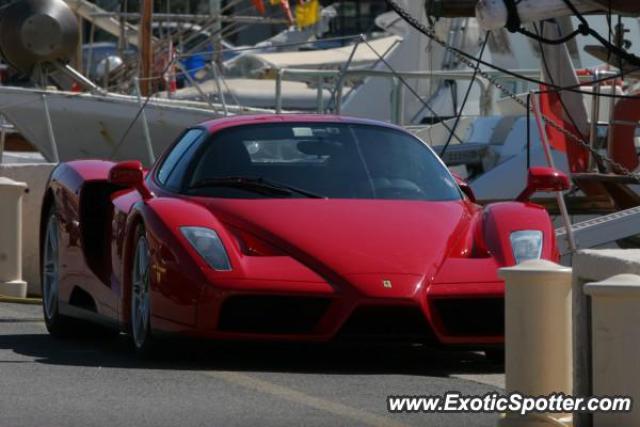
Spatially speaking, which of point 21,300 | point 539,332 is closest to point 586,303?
point 539,332

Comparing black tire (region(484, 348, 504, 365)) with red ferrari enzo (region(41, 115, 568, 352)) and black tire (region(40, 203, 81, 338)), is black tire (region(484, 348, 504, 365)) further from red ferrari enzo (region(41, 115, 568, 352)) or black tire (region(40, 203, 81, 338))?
black tire (region(40, 203, 81, 338))

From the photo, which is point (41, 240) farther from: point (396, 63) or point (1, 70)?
point (1, 70)

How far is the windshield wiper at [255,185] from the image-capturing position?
9.52 m

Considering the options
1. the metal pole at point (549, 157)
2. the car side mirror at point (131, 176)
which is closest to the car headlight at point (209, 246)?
the car side mirror at point (131, 176)

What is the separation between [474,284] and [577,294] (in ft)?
7.46

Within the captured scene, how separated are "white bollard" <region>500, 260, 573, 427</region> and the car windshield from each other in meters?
3.12

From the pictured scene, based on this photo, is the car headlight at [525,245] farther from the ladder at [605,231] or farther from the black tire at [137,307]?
the ladder at [605,231]

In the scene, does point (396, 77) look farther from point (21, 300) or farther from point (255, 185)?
point (255, 185)

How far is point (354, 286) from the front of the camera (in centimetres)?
856

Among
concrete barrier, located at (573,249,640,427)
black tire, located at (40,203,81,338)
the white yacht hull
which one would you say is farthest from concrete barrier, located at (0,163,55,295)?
the white yacht hull

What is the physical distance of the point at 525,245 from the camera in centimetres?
895

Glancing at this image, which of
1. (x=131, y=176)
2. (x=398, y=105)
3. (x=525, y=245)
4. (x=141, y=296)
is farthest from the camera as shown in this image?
(x=398, y=105)

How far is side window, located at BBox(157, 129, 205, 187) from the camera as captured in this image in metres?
9.90

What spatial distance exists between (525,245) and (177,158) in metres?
2.14
